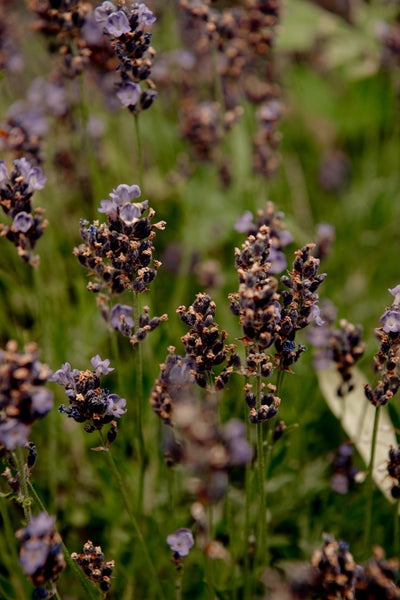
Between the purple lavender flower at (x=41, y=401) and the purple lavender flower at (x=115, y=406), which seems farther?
the purple lavender flower at (x=115, y=406)

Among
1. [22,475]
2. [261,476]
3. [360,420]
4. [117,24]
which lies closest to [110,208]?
[117,24]

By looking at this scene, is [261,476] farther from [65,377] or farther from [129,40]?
[129,40]

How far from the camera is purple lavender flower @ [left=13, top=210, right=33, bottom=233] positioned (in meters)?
1.52

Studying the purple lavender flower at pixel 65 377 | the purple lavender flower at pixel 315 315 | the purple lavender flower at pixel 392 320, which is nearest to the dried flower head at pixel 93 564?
the purple lavender flower at pixel 65 377

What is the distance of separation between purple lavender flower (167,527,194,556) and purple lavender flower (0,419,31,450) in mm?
541

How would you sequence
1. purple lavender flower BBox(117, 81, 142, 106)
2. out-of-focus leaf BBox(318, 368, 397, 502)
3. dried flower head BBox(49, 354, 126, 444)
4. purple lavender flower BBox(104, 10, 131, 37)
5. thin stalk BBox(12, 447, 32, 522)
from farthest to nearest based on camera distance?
out-of-focus leaf BBox(318, 368, 397, 502) < purple lavender flower BBox(117, 81, 142, 106) < purple lavender flower BBox(104, 10, 131, 37) < dried flower head BBox(49, 354, 126, 444) < thin stalk BBox(12, 447, 32, 522)

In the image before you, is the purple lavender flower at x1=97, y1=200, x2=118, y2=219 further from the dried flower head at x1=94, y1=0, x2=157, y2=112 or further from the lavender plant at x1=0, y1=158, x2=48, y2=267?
the dried flower head at x1=94, y1=0, x2=157, y2=112

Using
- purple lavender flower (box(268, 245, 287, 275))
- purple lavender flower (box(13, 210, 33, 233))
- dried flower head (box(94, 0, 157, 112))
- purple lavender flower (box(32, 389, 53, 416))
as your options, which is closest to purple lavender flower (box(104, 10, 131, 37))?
dried flower head (box(94, 0, 157, 112))

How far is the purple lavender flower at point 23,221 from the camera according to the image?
1517mm

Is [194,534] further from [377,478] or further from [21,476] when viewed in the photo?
[377,478]

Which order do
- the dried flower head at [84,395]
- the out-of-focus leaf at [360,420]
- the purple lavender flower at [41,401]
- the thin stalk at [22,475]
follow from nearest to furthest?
the purple lavender flower at [41,401]
the thin stalk at [22,475]
the dried flower head at [84,395]
the out-of-focus leaf at [360,420]

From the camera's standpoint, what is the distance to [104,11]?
1.59 metres

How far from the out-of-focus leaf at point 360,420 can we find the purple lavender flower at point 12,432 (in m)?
1.21

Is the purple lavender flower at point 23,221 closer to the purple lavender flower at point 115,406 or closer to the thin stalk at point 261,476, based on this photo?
the purple lavender flower at point 115,406
